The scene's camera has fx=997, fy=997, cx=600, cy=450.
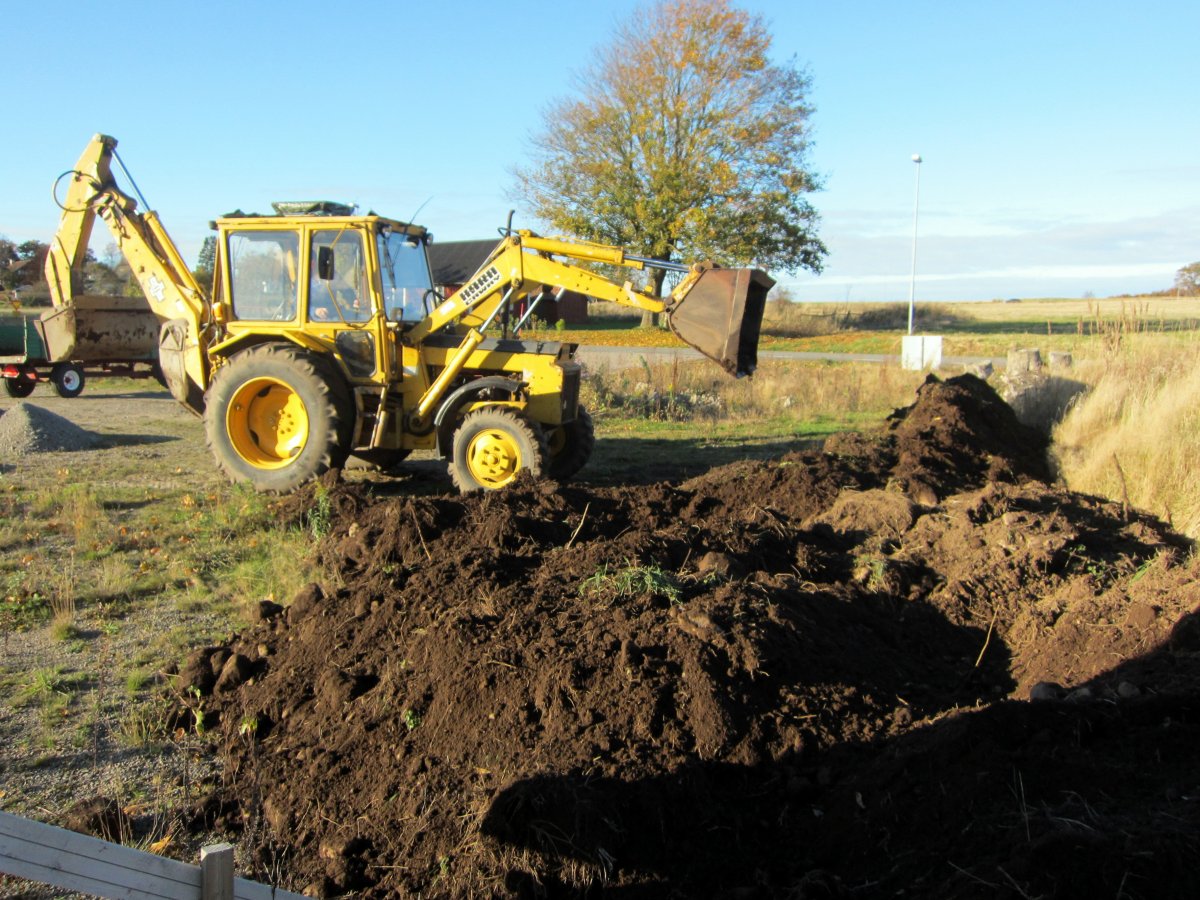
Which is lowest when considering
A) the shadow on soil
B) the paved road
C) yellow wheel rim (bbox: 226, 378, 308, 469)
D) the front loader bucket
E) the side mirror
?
the shadow on soil

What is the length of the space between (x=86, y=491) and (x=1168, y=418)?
10.5 m

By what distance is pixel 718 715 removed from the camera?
160 inches

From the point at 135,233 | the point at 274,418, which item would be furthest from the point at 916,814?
the point at 135,233

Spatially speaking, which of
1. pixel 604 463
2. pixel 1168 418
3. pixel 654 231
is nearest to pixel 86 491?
pixel 604 463

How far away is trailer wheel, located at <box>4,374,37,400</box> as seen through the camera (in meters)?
18.5

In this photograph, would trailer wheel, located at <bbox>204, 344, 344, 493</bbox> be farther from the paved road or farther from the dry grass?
the paved road

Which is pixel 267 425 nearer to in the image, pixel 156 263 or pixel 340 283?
pixel 340 283

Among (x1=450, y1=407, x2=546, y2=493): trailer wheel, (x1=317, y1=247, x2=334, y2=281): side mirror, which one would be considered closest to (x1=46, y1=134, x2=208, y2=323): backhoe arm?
(x1=317, y1=247, x2=334, y2=281): side mirror

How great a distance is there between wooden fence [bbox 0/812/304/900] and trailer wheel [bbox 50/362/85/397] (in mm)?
18811

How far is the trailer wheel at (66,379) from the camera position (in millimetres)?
18672

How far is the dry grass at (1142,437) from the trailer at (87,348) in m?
15.6

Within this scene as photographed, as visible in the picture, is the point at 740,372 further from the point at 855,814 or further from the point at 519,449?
the point at 855,814

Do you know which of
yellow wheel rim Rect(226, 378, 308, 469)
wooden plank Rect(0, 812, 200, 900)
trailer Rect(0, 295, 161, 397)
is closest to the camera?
wooden plank Rect(0, 812, 200, 900)

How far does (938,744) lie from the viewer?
379 cm
